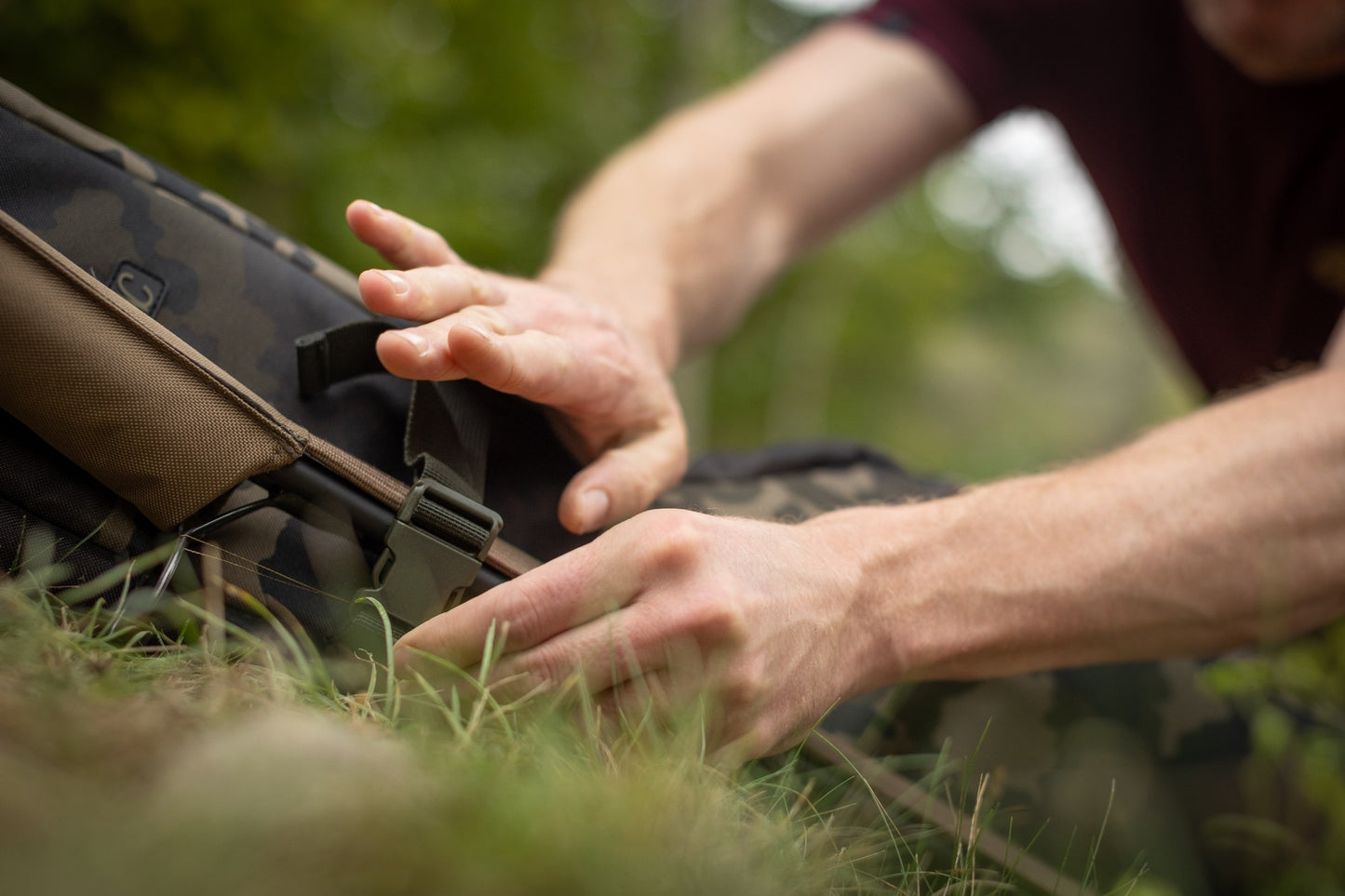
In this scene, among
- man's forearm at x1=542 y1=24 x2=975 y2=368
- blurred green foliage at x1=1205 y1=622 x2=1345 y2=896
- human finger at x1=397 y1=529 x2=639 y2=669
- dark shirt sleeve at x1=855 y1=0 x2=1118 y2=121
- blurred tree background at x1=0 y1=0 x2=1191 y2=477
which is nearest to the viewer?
human finger at x1=397 y1=529 x2=639 y2=669

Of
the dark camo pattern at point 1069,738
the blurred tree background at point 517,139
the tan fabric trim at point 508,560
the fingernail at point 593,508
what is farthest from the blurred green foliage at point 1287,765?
the tan fabric trim at point 508,560

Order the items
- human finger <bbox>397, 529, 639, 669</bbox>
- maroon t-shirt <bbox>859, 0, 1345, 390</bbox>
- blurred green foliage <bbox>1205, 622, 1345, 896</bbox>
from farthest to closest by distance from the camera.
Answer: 1. maroon t-shirt <bbox>859, 0, 1345, 390</bbox>
2. blurred green foliage <bbox>1205, 622, 1345, 896</bbox>
3. human finger <bbox>397, 529, 639, 669</bbox>

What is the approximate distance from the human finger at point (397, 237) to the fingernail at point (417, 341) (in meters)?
0.28

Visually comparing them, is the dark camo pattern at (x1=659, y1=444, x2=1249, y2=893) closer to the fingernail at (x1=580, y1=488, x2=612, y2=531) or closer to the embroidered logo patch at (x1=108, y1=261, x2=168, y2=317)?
the fingernail at (x1=580, y1=488, x2=612, y2=531)

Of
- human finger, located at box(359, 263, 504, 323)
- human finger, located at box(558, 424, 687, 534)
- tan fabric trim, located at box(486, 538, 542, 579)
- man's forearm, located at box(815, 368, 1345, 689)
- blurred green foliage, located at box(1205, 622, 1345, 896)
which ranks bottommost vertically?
blurred green foliage, located at box(1205, 622, 1345, 896)

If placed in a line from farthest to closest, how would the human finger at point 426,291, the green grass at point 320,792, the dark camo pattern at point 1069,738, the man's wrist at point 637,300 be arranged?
the man's wrist at point 637,300, the dark camo pattern at point 1069,738, the human finger at point 426,291, the green grass at point 320,792

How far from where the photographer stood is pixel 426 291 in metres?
1.20

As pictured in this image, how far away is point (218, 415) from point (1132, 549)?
1.34m

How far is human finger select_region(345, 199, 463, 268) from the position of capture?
1275 mm

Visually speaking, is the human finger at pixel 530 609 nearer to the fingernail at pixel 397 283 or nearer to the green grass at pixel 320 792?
the green grass at pixel 320 792

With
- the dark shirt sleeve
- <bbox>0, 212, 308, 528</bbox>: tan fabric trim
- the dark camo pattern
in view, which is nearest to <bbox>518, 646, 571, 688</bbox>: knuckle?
<bbox>0, 212, 308, 528</bbox>: tan fabric trim

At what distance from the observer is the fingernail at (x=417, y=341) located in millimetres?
1062

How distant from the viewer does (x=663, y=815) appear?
2.31 ft

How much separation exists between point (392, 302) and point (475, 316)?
0.37 ft
